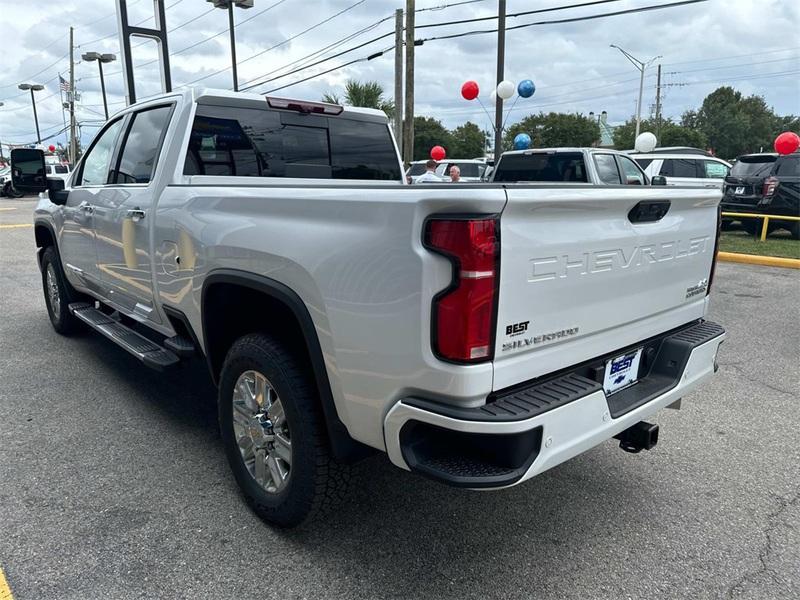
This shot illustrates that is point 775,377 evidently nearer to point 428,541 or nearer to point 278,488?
point 428,541

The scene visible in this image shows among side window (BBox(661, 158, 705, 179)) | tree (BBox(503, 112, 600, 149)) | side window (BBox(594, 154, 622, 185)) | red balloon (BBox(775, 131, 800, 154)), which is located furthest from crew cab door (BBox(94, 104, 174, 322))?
tree (BBox(503, 112, 600, 149))

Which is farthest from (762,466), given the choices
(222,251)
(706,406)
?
(222,251)

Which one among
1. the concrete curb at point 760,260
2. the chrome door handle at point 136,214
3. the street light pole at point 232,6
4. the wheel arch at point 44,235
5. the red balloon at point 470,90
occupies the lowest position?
the concrete curb at point 760,260

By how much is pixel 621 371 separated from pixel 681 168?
1373 centimetres

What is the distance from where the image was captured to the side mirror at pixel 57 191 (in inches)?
189

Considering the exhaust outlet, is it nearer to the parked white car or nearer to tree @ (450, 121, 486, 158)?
the parked white car

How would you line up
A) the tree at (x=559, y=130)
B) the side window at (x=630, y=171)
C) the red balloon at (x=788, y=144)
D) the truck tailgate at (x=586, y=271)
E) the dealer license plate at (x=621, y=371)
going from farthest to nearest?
the tree at (x=559, y=130) → the red balloon at (x=788, y=144) → the side window at (x=630, y=171) → the dealer license plate at (x=621, y=371) → the truck tailgate at (x=586, y=271)

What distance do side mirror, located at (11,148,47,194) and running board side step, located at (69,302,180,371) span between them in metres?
1.10

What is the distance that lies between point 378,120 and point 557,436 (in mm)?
2931

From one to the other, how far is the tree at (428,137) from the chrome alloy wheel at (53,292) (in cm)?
6977

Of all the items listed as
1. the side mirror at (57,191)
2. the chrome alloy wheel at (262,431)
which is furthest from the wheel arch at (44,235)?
the chrome alloy wheel at (262,431)

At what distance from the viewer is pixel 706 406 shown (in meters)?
4.19

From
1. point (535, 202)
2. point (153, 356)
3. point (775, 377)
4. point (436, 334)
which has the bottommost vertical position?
point (775, 377)

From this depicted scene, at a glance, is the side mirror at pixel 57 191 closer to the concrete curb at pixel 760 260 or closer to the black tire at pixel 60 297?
the black tire at pixel 60 297
